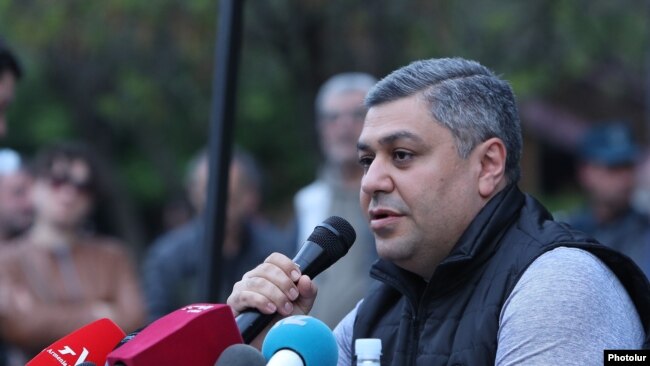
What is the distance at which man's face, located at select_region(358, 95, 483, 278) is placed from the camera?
3561 millimetres

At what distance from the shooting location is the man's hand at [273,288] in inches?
130

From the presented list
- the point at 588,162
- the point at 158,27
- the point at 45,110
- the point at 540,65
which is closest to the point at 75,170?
the point at 588,162

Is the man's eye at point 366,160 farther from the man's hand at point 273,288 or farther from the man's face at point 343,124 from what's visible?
the man's face at point 343,124

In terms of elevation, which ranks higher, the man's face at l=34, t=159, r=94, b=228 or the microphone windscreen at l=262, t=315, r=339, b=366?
the man's face at l=34, t=159, r=94, b=228

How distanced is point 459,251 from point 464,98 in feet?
1.53

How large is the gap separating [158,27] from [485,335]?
8488 millimetres

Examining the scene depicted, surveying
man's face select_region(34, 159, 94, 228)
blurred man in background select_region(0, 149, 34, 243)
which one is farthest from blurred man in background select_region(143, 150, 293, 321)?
blurred man in background select_region(0, 149, 34, 243)

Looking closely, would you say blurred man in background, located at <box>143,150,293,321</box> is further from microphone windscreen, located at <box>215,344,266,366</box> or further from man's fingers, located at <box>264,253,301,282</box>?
microphone windscreen, located at <box>215,344,266,366</box>

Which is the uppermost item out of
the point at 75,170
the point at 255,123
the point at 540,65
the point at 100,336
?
the point at 255,123

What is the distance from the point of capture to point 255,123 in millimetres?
24719

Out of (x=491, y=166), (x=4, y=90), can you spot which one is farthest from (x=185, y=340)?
(x=4, y=90)

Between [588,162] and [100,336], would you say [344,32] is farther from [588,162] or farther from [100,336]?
[100,336]

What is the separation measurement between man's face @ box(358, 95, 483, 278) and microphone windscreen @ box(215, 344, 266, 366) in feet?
2.79

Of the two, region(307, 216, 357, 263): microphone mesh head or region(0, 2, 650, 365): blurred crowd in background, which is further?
region(0, 2, 650, 365): blurred crowd in background
